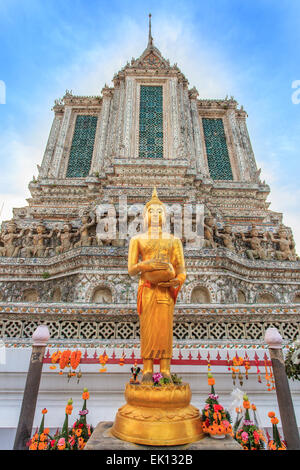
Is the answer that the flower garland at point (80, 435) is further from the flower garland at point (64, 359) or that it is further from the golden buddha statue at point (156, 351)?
the flower garland at point (64, 359)

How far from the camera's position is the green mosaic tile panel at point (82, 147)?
59.7 ft

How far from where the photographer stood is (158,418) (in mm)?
A: 2613

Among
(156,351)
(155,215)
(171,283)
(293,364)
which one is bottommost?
(293,364)

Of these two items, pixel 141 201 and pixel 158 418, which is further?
pixel 141 201

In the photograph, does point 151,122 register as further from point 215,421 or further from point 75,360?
point 215,421

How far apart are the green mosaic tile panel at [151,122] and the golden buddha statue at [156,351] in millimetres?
13138

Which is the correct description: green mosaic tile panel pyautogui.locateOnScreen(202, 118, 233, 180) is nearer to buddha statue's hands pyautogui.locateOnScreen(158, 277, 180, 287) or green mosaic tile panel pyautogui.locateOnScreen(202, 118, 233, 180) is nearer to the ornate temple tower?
the ornate temple tower

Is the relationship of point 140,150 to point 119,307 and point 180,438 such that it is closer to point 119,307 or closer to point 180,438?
point 119,307

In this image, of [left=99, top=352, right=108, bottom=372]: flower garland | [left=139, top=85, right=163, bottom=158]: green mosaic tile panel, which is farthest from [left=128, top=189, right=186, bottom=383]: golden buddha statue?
[left=139, top=85, right=163, bottom=158]: green mosaic tile panel

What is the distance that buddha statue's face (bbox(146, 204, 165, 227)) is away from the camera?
400 cm

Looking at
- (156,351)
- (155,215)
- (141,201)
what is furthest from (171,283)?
(141,201)

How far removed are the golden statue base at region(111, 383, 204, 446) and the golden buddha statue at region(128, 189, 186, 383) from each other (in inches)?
13.4

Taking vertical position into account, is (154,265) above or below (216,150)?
below

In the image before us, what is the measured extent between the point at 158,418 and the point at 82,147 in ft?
63.1
